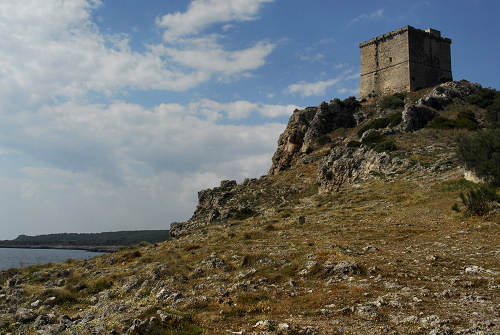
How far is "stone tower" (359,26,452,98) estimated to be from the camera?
6081 centimetres

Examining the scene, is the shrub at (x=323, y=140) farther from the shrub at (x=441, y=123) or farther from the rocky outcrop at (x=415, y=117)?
the shrub at (x=441, y=123)

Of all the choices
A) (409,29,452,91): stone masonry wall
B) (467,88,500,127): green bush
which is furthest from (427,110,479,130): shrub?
(409,29,452,91): stone masonry wall

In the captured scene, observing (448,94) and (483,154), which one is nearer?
(483,154)

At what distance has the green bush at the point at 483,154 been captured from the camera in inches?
782

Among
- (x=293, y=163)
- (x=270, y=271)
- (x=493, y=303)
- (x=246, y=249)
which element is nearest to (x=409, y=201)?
(x=246, y=249)

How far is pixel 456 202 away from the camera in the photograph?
1842cm

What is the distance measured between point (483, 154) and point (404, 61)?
45.5 m

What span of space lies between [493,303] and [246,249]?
33.3ft

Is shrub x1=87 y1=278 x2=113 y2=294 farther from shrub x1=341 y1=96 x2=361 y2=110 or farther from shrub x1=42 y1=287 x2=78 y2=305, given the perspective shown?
shrub x1=341 y1=96 x2=361 y2=110

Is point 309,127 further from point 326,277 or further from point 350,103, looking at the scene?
point 326,277

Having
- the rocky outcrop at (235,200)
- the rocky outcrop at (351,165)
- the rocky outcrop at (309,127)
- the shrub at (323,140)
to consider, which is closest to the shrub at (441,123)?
the rocky outcrop at (351,165)

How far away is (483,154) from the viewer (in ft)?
68.1

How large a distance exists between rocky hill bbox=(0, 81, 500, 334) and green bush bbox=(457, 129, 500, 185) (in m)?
1.16

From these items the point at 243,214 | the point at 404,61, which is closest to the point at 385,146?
the point at 243,214
